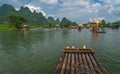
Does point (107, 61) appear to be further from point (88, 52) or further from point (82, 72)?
point (82, 72)

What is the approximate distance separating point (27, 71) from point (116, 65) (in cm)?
1280

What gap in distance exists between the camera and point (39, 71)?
773 inches

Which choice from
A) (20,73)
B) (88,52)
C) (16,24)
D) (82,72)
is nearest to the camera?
(82,72)

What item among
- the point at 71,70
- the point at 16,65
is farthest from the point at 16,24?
the point at 71,70

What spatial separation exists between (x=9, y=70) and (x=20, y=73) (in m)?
2.12

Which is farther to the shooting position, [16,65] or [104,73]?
[16,65]

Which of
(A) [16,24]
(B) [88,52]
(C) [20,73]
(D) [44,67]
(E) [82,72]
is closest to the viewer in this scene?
(E) [82,72]

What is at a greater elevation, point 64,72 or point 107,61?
point 64,72

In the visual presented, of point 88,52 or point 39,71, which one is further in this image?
point 88,52

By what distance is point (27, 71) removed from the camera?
19797 mm

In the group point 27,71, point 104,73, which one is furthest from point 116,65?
point 27,71

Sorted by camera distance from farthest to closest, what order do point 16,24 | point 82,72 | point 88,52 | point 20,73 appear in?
point 16,24 → point 88,52 → point 20,73 → point 82,72

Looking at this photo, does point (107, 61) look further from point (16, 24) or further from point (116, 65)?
point (16, 24)

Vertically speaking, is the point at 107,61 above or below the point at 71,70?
below
